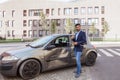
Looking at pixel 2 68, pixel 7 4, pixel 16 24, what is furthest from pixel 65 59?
pixel 7 4

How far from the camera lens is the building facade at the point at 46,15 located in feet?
→ 175

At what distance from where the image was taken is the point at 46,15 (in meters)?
55.9

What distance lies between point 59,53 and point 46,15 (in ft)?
160

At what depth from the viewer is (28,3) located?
195 ft

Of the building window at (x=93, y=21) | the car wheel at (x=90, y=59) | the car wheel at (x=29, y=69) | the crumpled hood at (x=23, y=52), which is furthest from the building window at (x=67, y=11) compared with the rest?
the car wheel at (x=29, y=69)

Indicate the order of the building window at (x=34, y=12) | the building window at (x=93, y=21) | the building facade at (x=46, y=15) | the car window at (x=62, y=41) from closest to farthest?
the car window at (x=62, y=41)
the building window at (x=93, y=21)
the building facade at (x=46, y=15)
the building window at (x=34, y=12)

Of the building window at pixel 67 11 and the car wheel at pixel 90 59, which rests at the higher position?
the building window at pixel 67 11

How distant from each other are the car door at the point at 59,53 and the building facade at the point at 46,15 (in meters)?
43.9

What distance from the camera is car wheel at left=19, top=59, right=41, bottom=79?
681 cm

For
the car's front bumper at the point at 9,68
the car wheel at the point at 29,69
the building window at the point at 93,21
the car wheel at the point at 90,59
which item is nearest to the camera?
the car's front bumper at the point at 9,68

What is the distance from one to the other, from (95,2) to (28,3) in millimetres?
19158

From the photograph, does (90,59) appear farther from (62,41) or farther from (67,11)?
(67,11)

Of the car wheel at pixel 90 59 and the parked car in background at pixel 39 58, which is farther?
the car wheel at pixel 90 59

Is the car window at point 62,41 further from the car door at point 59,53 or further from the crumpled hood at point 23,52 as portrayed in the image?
the crumpled hood at point 23,52
